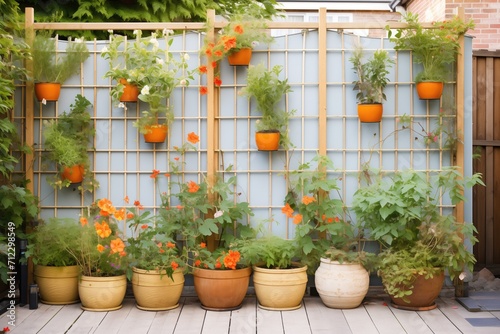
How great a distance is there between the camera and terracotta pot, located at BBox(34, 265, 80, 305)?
5734 mm

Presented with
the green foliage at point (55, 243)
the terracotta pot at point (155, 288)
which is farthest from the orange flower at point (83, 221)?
the terracotta pot at point (155, 288)

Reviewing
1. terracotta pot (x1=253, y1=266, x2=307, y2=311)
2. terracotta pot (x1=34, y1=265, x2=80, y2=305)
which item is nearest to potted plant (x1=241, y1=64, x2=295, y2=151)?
terracotta pot (x1=253, y1=266, x2=307, y2=311)

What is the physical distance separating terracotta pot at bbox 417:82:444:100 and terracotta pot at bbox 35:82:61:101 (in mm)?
2763

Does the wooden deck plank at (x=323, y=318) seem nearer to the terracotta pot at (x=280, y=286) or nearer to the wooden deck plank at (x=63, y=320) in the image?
the terracotta pot at (x=280, y=286)

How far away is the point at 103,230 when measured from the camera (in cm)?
557

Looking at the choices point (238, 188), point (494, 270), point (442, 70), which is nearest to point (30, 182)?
point (238, 188)

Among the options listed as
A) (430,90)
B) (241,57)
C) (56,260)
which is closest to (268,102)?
(241,57)

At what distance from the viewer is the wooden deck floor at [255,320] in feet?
16.6

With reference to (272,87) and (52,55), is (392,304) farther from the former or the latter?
(52,55)

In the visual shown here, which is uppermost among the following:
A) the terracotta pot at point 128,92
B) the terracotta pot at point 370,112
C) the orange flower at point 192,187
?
the terracotta pot at point 128,92

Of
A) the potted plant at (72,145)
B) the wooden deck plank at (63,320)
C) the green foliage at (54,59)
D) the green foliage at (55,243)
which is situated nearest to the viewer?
the wooden deck plank at (63,320)

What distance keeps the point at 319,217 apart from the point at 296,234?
22cm

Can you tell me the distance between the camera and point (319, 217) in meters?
5.87

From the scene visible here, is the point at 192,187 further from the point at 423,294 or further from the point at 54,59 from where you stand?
the point at 423,294
